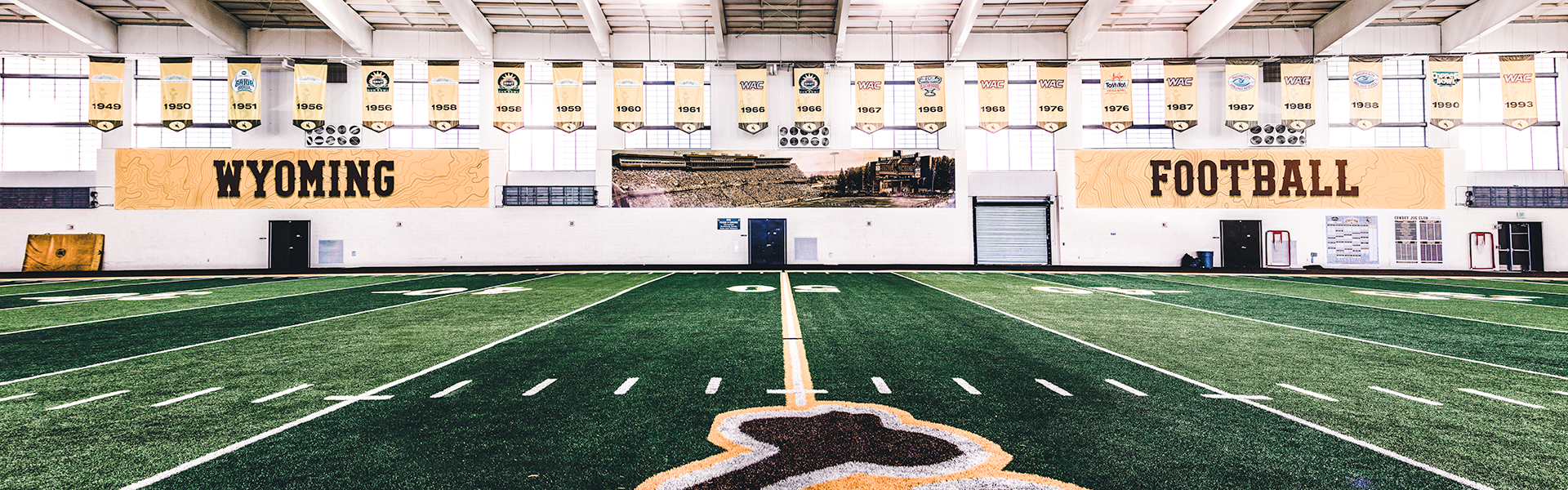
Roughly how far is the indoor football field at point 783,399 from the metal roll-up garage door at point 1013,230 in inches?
573

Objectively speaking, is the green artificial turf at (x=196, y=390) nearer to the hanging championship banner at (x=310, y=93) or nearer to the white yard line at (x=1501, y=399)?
the white yard line at (x=1501, y=399)

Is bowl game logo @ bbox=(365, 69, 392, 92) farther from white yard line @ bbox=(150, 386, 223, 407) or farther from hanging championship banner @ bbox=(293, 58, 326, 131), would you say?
white yard line @ bbox=(150, 386, 223, 407)

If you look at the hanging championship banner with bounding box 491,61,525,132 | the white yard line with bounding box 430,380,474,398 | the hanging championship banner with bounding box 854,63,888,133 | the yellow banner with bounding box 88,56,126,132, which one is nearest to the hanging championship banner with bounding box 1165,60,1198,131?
the hanging championship banner with bounding box 854,63,888,133

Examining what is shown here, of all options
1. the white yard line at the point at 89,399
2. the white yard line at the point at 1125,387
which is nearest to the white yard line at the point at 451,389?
the white yard line at the point at 89,399

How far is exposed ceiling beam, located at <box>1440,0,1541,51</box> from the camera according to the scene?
711 inches

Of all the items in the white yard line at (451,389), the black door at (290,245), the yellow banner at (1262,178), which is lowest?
the white yard line at (451,389)

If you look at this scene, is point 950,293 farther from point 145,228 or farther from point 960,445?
point 145,228

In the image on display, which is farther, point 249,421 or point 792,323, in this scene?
point 792,323

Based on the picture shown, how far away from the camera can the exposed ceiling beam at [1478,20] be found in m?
18.1

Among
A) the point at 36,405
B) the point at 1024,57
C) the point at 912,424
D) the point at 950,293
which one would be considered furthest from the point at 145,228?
the point at 1024,57

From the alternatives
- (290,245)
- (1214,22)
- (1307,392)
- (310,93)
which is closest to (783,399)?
(1307,392)

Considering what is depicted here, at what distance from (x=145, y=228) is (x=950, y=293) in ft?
91.1

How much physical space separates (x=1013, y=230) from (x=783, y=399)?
21.3 m

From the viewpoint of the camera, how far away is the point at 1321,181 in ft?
72.7
